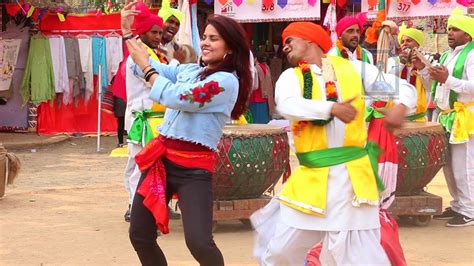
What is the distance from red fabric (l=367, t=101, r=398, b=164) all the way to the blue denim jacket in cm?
81

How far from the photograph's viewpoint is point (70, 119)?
54.0 ft

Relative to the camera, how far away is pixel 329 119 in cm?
443

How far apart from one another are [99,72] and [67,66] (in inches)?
40.6

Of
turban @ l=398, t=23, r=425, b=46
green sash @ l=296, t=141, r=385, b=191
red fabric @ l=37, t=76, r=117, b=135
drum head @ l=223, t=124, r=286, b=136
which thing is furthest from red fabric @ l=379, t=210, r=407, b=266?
red fabric @ l=37, t=76, r=117, b=135

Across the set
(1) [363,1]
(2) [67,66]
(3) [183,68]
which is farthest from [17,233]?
(2) [67,66]

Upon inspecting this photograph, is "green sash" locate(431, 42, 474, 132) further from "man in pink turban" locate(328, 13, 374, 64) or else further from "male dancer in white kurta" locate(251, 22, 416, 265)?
"male dancer in white kurta" locate(251, 22, 416, 265)

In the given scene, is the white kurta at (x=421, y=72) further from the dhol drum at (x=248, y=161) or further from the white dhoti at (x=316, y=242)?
the white dhoti at (x=316, y=242)

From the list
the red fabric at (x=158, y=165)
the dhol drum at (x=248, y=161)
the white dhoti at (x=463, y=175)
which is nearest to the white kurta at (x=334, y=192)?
the red fabric at (x=158, y=165)

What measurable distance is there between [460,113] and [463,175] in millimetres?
556

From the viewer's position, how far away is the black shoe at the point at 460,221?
8039mm

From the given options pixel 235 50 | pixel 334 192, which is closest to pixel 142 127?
pixel 235 50

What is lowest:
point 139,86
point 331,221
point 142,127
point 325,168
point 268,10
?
point 331,221

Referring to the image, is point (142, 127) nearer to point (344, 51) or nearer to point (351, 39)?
point (344, 51)

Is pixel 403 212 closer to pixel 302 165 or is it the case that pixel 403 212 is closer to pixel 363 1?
pixel 302 165
